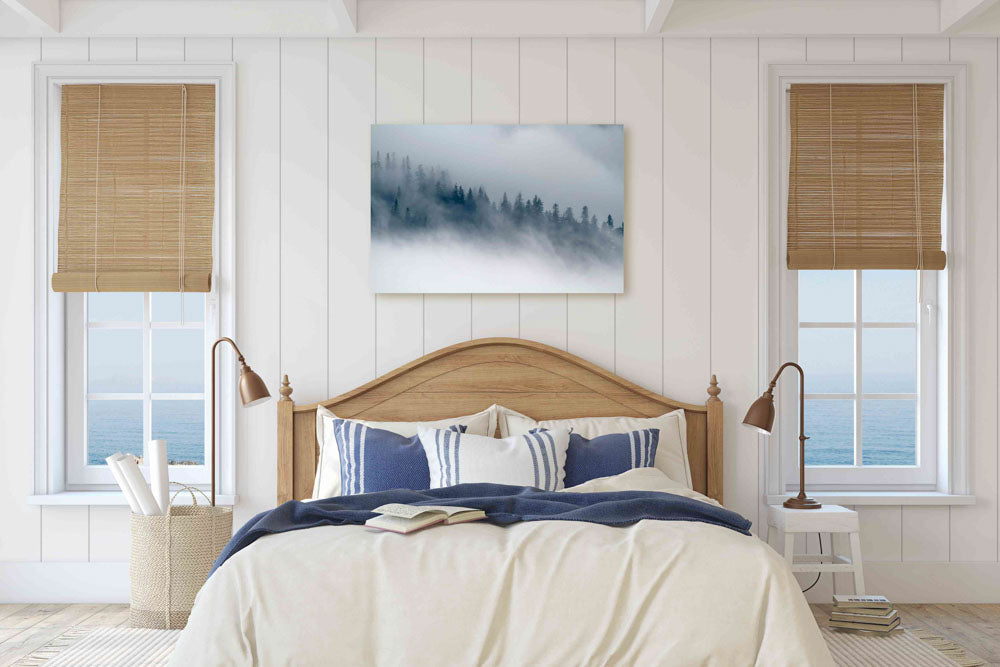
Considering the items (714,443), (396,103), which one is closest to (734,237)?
(714,443)

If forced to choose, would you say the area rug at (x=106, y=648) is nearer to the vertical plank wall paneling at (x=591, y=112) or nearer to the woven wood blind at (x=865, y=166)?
the vertical plank wall paneling at (x=591, y=112)

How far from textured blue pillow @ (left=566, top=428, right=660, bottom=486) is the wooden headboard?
0.38m

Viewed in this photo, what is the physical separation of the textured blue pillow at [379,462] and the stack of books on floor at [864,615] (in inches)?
68.8

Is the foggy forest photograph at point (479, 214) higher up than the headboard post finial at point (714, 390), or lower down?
higher up

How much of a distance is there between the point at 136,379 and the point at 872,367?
3.58 meters

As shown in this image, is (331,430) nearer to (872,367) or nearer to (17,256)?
(17,256)

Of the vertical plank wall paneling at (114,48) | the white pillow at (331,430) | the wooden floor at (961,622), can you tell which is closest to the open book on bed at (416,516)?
the white pillow at (331,430)

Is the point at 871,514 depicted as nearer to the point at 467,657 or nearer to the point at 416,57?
the point at 467,657

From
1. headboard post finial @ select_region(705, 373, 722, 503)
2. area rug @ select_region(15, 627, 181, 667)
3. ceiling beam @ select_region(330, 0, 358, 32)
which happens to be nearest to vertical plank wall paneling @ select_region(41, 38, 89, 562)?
area rug @ select_region(15, 627, 181, 667)

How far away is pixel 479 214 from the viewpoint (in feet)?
12.4

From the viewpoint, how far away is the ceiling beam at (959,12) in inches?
137

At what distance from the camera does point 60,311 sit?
384 centimetres

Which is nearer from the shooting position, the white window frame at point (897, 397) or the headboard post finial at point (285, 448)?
the headboard post finial at point (285, 448)

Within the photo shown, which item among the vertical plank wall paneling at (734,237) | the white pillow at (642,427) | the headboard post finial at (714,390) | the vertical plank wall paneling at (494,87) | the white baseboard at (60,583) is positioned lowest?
the white baseboard at (60,583)
